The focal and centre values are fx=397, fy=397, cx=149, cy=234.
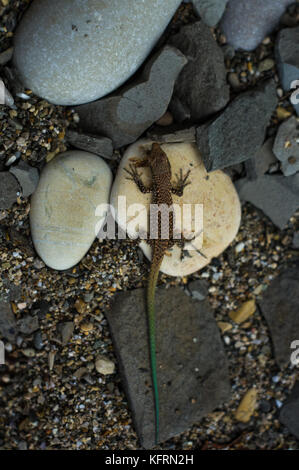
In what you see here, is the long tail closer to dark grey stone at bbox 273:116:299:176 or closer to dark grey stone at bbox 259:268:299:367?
dark grey stone at bbox 259:268:299:367

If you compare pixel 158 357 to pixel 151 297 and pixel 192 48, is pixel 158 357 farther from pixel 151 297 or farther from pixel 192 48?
pixel 192 48

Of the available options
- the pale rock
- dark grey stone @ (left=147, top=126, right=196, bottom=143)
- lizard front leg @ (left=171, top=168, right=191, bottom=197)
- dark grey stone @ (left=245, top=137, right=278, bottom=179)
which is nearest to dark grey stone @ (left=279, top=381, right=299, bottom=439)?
the pale rock

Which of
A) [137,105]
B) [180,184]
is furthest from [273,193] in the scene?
[137,105]

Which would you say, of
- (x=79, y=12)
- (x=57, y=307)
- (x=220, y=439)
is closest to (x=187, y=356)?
(x=220, y=439)

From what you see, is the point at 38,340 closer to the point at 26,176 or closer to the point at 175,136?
the point at 26,176

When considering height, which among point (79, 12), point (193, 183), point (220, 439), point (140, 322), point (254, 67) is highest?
point (79, 12)

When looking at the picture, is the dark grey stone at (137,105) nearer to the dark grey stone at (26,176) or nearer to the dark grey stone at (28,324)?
the dark grey stone at (26,176)
